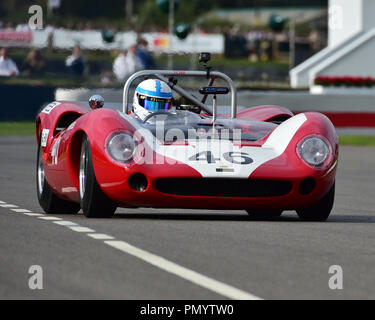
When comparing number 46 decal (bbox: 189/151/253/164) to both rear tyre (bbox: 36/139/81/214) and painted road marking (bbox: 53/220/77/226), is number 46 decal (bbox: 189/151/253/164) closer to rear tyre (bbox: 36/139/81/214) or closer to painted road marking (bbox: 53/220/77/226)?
painted road marking (bbox: 53/220/77/226)

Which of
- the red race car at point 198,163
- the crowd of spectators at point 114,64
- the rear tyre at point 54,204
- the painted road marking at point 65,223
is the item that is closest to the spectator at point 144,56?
the crowd of spectators at point 114,64

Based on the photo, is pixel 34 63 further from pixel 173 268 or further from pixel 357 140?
pixel 173 268

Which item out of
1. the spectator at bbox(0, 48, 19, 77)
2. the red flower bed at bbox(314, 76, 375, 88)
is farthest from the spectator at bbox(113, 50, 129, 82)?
the red flower bed at bbox(314, 76, 375, 88)

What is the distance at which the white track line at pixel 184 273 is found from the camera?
609cm

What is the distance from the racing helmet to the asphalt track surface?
2.82 ft

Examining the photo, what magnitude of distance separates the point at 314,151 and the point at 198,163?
0.93 m

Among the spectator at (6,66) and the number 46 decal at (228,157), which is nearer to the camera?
the number 46 decal at (228,157)

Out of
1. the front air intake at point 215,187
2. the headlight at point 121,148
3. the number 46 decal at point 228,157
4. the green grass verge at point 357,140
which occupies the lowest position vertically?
the green grass verge at point 357,140

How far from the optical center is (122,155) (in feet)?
31.4

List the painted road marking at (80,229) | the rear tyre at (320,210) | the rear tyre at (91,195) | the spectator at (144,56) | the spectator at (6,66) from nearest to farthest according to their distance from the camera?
the painted road marking at (80,229) → the rear tyre at (91,195) → the rear tyre at (320,210) → the spectator at (144,56) → the spectator at (6,66)

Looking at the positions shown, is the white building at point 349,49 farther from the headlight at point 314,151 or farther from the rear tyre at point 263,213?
the headlight at point 314,151

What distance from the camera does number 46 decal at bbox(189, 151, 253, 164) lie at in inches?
374

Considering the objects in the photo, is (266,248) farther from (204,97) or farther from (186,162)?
(204,97)

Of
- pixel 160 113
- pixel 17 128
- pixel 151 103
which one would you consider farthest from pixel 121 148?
pixel 17 128
